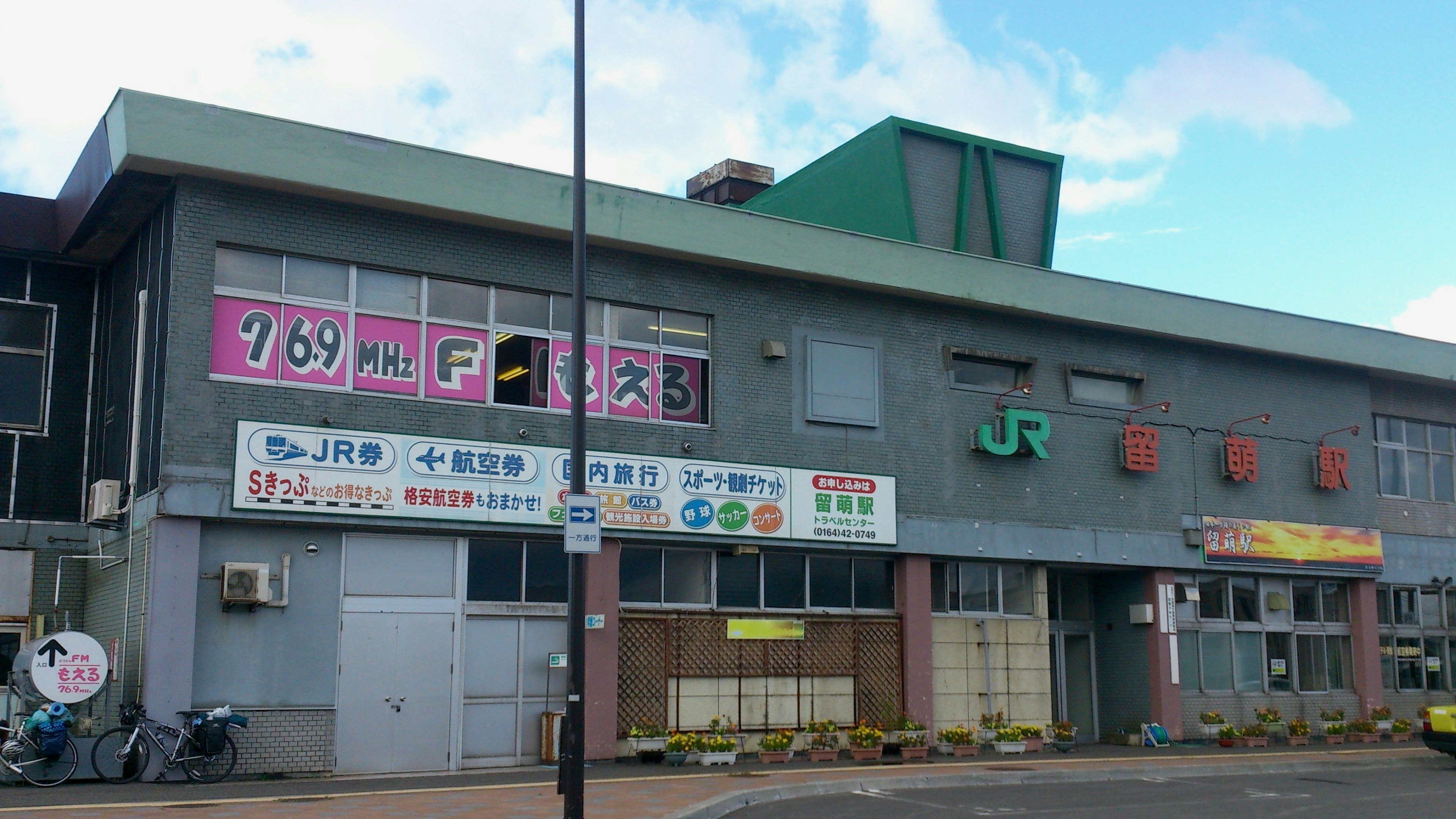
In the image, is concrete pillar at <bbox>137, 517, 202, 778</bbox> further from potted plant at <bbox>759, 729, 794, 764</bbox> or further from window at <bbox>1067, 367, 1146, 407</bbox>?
window at <bbox>1067, 367, 1146, 407</bbox>

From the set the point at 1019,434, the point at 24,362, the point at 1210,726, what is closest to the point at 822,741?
the point at 1019,434

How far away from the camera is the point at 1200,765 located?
2150 cm

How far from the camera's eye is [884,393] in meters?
23.8

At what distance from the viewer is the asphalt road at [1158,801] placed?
15836 millimetres

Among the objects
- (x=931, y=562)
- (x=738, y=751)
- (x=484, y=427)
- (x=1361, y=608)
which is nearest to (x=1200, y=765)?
(x=931, y=562)

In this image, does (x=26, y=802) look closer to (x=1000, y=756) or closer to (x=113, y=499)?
(x=113, y=499)

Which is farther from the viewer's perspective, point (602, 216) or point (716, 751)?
point (716, 751)

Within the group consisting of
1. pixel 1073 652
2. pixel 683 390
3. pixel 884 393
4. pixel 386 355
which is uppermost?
pixel 884 393

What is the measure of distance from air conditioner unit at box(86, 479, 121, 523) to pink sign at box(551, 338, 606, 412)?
6323 mm

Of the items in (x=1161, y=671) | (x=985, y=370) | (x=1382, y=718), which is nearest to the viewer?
(x=985, y=370)

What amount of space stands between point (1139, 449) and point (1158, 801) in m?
10.0

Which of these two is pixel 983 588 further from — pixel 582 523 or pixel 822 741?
pixel 582 523

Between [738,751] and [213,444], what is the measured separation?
928 centimetres

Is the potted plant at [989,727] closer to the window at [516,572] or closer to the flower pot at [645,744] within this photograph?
the flower pot at [645,744]
